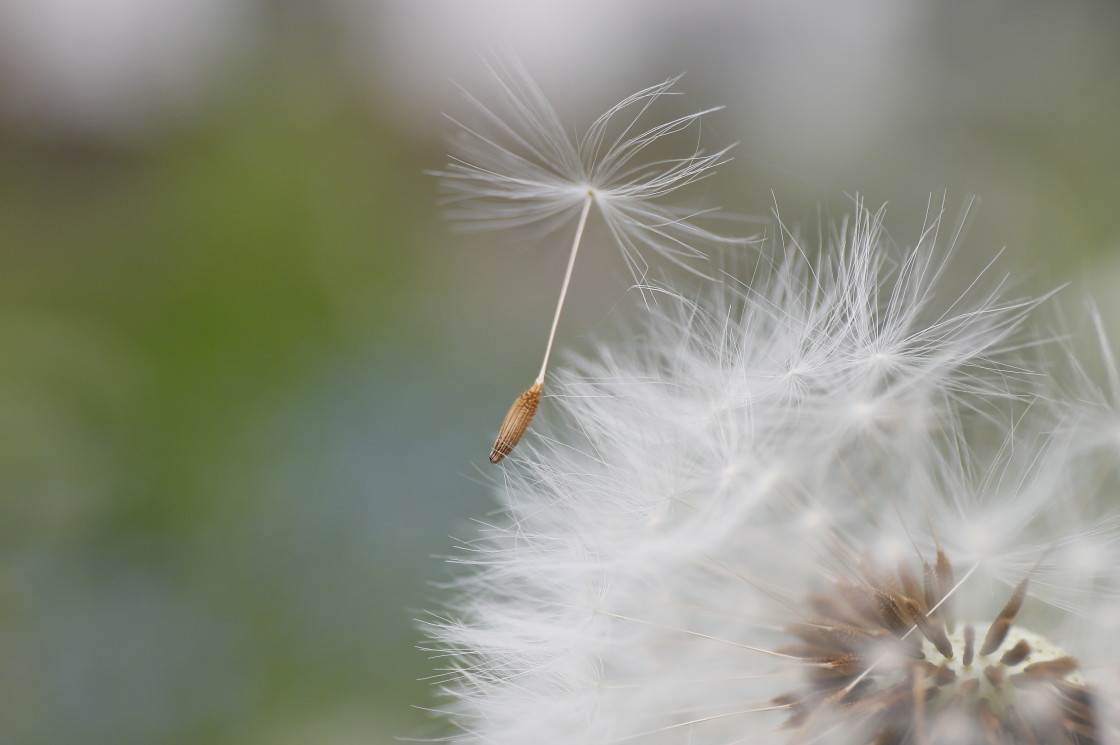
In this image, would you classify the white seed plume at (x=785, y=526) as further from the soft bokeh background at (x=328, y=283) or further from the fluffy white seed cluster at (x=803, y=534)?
the soft bokeh background at (x=328, y=283)

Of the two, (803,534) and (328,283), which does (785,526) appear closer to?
(803,534)

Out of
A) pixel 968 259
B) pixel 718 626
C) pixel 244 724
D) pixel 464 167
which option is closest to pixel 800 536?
pixel 718 626

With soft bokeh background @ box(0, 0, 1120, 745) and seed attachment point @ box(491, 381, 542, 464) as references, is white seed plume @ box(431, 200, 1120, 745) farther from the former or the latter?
soft bokeh background @ box(0, 0, 1120, 745)

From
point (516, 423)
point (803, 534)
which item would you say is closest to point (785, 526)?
point (803, 534)

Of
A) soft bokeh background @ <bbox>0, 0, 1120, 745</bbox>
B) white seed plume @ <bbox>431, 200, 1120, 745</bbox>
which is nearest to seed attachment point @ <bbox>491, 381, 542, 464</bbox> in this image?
white seed plume @ <bbox>431, 200, 1120, 745</bbox>

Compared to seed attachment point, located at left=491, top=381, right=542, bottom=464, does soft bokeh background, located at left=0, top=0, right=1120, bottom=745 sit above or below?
above

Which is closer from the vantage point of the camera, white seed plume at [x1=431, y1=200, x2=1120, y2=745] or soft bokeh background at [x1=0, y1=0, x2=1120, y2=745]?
white seed plume at [x1=431, y1=200, x2=1120, y2=745]
